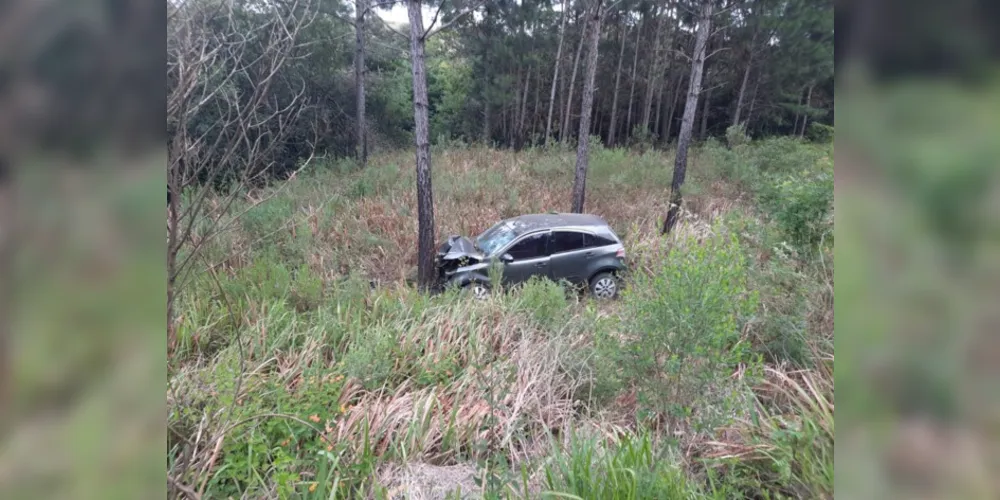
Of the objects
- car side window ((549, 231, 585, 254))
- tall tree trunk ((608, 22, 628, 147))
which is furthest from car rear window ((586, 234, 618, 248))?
tall tree trunk ((608, 22, 628, 147))

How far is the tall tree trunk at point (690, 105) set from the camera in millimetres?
10039

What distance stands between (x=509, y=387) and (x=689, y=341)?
4.36 ft

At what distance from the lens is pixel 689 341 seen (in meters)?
3.40

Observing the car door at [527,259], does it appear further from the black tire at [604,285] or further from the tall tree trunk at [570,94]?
the tall tree trunk at [570,94]

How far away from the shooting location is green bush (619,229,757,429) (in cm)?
336

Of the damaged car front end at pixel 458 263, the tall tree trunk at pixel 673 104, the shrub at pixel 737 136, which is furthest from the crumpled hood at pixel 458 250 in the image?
the tall tree trunk at pixel 673 104

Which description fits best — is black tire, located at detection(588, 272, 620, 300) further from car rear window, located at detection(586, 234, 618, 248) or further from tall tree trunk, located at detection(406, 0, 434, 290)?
tall tree trunk, located at detection(406, 0, 434, 290)

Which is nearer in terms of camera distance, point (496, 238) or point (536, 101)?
point (496, 238)

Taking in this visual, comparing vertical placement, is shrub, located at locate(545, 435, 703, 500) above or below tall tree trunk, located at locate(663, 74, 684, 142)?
below

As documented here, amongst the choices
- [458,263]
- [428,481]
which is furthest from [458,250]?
[428,481]

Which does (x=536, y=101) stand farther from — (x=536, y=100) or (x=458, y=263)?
(x=458, y=263)

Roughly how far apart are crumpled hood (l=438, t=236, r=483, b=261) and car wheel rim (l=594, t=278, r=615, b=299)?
1.92 metres

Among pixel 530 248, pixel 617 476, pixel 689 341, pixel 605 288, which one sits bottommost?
pixel 605 288
